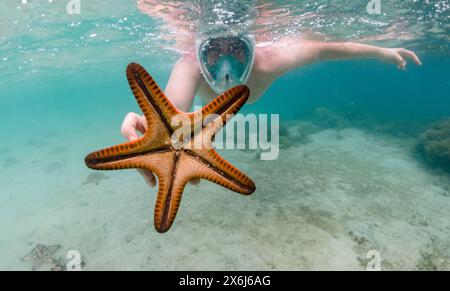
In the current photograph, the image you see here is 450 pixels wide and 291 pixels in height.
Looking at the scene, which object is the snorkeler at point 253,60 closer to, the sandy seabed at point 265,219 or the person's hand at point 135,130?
the person's hand at point 135,130

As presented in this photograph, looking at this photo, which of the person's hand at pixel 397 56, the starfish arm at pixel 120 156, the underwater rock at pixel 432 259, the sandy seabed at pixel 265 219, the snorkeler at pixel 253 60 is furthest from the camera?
the sandy seabed at pixel 265 219

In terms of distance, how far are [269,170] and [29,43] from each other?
17.9 m

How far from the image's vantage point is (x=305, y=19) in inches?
461

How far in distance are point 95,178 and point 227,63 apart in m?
11.2

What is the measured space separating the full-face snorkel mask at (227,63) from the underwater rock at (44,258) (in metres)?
6.12

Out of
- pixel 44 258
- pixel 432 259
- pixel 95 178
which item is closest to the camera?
pixel 432 259

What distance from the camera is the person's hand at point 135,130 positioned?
9.34 feet

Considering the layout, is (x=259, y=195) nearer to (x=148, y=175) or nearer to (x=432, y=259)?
(x=432, y=259)

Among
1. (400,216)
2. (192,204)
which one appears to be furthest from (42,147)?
(400,216)

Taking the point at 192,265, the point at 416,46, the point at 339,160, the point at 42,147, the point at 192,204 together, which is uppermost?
the point at 416,46

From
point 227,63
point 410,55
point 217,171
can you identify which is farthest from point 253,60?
point 217,171

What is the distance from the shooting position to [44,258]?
25.5 feet

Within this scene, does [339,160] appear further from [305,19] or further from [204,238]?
[204,238]

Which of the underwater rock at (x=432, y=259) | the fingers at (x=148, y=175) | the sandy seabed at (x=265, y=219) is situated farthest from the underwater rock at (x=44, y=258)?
the underwater rock at (x=432, y=259)
